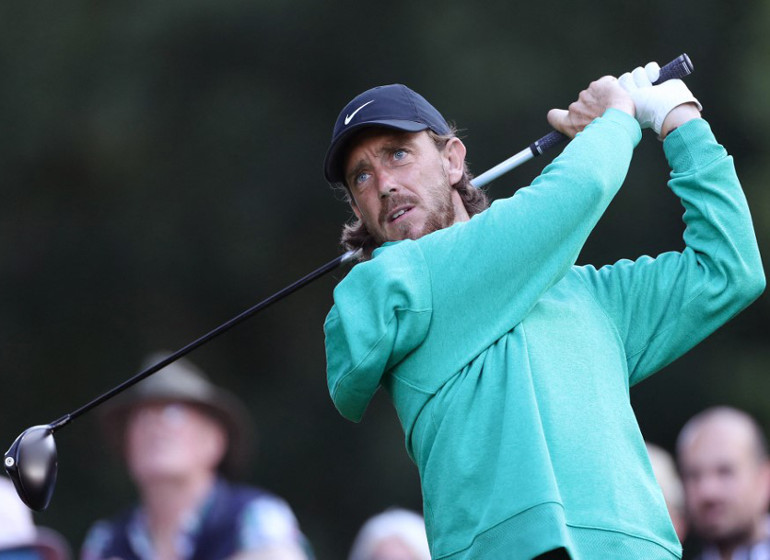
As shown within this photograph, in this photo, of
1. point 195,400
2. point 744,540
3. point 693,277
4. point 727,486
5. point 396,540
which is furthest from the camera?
point 195,400

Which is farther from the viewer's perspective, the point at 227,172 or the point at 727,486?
the point at 227,172

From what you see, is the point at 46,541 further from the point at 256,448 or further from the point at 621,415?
the point at 256,448

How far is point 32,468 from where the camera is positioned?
13.3 feet

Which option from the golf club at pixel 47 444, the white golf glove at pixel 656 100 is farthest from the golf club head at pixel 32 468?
the white golf glove at pixel 656 100

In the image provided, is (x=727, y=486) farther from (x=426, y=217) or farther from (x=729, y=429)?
(x=426, y=217)

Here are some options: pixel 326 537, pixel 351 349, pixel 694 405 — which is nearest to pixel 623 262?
pixel 351 349

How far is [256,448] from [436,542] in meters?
8.67

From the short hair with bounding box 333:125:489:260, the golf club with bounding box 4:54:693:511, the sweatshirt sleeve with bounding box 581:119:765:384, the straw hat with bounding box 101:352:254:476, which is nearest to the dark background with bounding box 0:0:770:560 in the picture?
the straw hat with bounding box 101:352:254:476

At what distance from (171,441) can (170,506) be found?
46 cm

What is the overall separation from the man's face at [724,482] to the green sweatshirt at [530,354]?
9.39ft

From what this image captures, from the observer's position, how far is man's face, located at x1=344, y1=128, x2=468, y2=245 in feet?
12.3

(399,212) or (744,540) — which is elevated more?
(399,212)

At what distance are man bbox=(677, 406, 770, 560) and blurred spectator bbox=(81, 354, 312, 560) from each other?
1.80 m

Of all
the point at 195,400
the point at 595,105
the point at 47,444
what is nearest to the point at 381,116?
the point at 595,105
